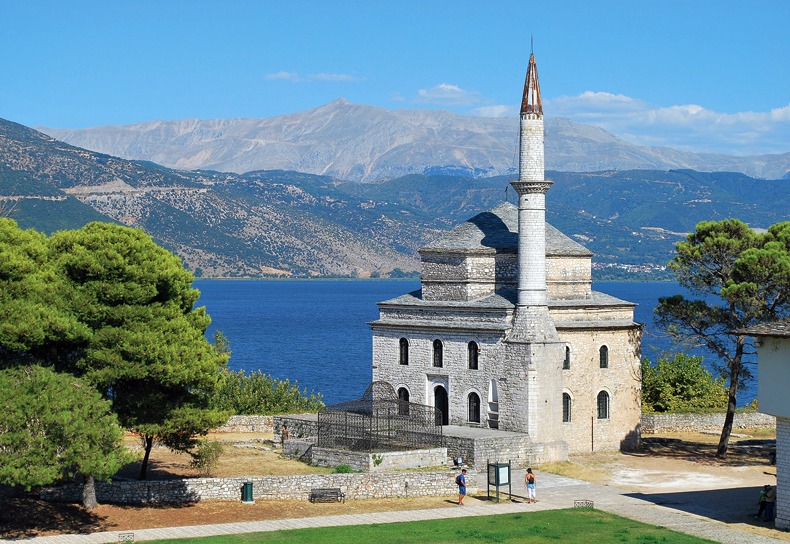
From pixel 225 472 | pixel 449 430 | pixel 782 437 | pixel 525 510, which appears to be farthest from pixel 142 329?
pixel 782 437

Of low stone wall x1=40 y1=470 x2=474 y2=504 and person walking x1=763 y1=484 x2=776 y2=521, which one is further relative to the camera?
low stone wall x1=40 y1=470 x2=474 y2=504

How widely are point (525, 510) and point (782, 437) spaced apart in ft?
25.3

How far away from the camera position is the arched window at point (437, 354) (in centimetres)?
4675

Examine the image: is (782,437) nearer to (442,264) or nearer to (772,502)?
(772,502)

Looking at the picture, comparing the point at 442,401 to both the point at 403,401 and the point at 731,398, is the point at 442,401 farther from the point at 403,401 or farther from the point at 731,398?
the point at 731,398

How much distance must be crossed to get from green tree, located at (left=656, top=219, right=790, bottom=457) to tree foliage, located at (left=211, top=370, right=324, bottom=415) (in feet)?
54.5

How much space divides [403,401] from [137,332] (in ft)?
51.5

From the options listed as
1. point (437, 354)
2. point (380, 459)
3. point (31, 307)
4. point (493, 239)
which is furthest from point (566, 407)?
point (31, 307)

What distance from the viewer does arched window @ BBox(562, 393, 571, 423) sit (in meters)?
45.6

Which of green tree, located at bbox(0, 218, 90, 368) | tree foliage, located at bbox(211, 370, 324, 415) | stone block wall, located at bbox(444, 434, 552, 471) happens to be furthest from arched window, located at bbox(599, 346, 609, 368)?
green tree, located at bbox(0, 218, 90, 368)

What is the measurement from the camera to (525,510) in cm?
3388

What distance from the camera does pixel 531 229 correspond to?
147 ft

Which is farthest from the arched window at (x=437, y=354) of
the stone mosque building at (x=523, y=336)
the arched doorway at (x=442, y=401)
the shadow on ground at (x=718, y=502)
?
the shadow on ground at (x=718, y=502)

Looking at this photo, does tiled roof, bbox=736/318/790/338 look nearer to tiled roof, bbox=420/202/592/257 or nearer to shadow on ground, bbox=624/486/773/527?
shadow on ground, bbox=624/486/773/527
